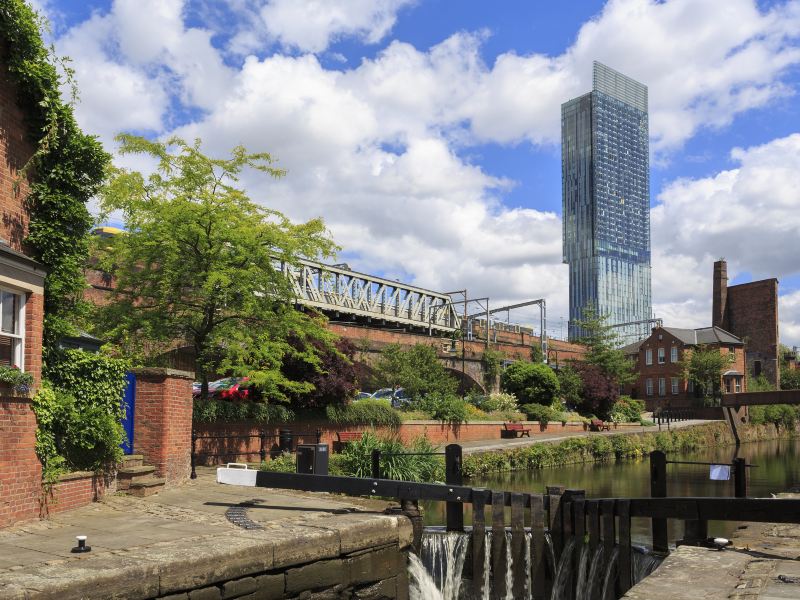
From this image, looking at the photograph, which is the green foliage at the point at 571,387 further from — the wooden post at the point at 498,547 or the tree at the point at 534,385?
the wooden post at the point at 498,547

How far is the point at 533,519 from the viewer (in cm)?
1183

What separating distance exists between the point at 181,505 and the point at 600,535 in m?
6.40

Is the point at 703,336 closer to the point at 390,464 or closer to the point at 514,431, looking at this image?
the point at 514,431

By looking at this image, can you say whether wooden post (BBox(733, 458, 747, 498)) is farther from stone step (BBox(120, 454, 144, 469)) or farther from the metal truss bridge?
the metal truss bridge

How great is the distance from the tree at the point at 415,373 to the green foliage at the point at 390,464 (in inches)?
550

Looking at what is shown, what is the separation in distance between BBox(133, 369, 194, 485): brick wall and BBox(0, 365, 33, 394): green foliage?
9.00ft

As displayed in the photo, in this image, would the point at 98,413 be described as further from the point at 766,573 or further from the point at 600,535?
the point at 766,573

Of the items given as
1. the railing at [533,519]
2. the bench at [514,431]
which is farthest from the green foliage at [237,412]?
the bench at [514,431]

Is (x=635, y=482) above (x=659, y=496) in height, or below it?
below

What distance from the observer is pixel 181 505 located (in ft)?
35.4

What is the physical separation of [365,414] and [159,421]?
13319 millimetres

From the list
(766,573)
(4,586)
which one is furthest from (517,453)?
(4,586)

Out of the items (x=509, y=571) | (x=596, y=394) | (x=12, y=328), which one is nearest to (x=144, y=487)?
(x=12, y=328)

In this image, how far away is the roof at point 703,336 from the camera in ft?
216
